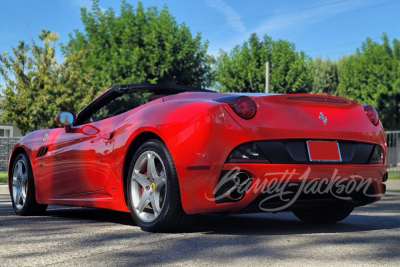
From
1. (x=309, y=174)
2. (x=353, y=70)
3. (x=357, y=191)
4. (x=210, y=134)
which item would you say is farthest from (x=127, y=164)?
(x=353, y=70)

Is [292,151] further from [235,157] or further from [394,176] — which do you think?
[394,176]

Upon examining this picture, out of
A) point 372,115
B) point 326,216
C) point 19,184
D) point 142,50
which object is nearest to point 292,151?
point 372,115

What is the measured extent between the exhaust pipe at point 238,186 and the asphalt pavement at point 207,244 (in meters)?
0.29

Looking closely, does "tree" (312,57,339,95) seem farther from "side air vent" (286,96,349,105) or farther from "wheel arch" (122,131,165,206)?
"wheel arch" (122,131,165,206)

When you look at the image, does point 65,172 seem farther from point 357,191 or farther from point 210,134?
point 357,191

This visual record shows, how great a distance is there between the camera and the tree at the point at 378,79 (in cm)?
4353

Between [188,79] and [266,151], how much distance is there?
1260 inches

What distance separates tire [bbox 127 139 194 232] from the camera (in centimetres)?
416

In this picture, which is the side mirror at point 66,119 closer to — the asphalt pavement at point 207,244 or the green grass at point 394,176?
the asphalt pavement at point 207,244

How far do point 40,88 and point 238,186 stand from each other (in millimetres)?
25563

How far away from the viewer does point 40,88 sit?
2816 centimetres

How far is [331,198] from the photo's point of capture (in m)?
4.35

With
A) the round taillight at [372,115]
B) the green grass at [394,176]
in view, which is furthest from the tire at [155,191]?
the green grass at [394,176]

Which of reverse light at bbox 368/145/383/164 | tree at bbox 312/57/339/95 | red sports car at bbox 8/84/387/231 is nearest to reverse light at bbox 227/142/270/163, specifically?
red sports car at bbox 8/84/387/231
